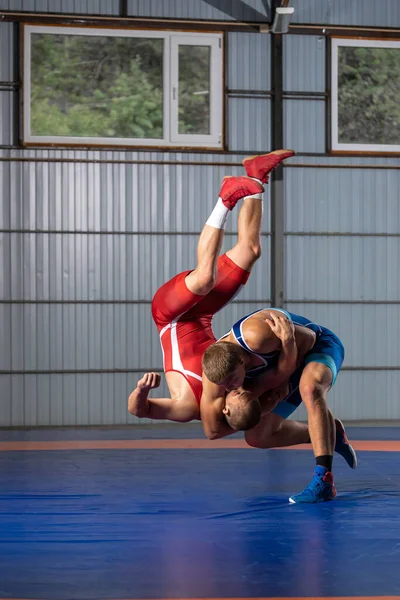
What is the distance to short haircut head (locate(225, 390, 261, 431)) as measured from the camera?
4504 mm

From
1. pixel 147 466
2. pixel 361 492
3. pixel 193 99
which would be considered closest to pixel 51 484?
pixel 147 466

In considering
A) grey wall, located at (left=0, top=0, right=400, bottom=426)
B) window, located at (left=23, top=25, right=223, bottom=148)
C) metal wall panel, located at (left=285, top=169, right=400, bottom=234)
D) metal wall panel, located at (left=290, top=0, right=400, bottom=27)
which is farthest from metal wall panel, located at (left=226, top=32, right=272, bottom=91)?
metal wall panel, located at (left=285, top=169, right=400, bottom=234)

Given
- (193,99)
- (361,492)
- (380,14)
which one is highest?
(380,14)

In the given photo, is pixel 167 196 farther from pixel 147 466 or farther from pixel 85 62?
pixel 147 466

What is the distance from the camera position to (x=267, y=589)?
3232 millimetres

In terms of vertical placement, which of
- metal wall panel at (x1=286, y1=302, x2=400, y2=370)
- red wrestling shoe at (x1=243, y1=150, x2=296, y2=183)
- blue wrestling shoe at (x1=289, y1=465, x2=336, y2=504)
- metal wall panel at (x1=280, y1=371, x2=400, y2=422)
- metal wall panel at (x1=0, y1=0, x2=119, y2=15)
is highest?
metal wall panel at (x1=0, y1=0, x2=119, y2=15)

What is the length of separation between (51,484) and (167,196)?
20.3ft

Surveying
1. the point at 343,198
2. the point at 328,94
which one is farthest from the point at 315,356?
the point at 328,94

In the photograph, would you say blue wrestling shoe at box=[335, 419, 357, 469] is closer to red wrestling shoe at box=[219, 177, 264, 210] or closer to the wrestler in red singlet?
the wrestler in red singlet

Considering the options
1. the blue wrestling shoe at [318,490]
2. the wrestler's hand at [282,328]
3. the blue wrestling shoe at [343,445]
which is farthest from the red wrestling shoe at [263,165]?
the blue wrestling shoe at [318,490]

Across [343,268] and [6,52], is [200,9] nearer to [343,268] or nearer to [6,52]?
[6,52]

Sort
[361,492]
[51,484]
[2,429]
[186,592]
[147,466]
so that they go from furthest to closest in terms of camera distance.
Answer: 1. [2,429]
2. [147,466]
3. [51,484]
4. [361,492]
5. [186,592]

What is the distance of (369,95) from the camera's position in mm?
11789

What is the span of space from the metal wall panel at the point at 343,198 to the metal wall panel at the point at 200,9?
2090 mm
